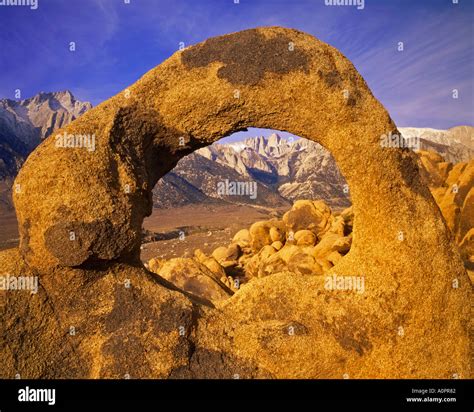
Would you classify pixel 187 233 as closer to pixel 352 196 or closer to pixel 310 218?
pixel 310 218

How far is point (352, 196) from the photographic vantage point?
4348 mm

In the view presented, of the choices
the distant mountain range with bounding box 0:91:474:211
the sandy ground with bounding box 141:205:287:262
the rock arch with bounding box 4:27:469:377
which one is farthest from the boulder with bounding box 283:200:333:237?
the distant mountain range with bounding box 0:91:474:211

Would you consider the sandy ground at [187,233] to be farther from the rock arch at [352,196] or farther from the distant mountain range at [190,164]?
the distant mountain range at [190,164]

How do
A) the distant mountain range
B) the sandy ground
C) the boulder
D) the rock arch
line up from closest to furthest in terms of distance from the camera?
the rock arch → the boulder → the sandy ground → the distant mountain range

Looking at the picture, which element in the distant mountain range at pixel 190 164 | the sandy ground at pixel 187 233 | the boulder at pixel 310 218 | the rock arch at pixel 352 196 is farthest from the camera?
the distant mountain range at pixel 190 164

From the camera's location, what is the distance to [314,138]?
4.46 metres

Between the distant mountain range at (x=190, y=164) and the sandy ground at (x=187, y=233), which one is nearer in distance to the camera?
the sandy ground at (x=187, y=233)

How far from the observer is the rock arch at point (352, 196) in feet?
12.6

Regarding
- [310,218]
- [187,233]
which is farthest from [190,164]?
[310,218]

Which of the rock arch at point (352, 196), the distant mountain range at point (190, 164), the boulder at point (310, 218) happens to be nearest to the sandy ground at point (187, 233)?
the boulder at point (310, 218)

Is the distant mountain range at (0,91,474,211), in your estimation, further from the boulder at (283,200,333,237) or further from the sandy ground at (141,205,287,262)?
the boulder at (283,200,333,237)

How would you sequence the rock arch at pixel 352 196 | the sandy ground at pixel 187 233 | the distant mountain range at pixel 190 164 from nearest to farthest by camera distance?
1. the rock arch at pixel 352 196
2. the sandy ground at pixel 187 233
3. the distant mountain range at pixel 190 164

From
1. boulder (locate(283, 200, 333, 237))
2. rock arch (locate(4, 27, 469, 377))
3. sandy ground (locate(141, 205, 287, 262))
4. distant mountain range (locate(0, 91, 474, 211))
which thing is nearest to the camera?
rock arch (locate(4, 27, 469, 377))

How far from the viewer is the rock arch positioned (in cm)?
384
